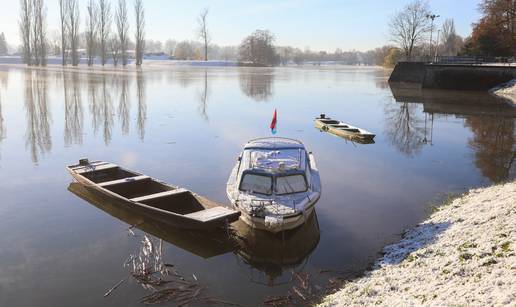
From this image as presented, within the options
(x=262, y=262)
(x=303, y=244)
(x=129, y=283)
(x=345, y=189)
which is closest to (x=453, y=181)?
(x=345, y=189)

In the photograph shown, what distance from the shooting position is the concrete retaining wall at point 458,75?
207 feet

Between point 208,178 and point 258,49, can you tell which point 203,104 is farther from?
point 258,49

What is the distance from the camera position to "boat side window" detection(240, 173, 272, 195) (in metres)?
14.9

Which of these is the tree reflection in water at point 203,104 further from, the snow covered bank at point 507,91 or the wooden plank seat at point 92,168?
the snow covered bank at point 507,91

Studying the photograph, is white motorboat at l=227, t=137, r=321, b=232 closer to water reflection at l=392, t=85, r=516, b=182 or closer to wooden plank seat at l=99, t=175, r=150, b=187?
wooden plank seat at l=99, t=175, r=150, b=187

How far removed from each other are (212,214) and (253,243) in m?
1.57

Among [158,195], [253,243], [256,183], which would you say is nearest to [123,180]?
[158,195]

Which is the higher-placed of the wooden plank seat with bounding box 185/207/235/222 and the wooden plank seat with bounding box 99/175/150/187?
the wooden plank seat with bounding box 99/175/150/187

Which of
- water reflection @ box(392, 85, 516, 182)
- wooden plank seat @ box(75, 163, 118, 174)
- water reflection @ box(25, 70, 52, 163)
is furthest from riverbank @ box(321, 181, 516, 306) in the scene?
water reflection @ box(25, 70, 52, 163)

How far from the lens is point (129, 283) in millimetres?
11766

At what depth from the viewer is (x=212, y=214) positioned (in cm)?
1455

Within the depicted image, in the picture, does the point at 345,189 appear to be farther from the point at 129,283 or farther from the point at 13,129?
the point at 13,129

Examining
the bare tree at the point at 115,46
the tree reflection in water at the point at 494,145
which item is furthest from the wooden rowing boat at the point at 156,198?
the bare tree at the point at 115,46

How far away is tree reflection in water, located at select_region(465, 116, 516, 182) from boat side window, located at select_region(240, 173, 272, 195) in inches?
468
